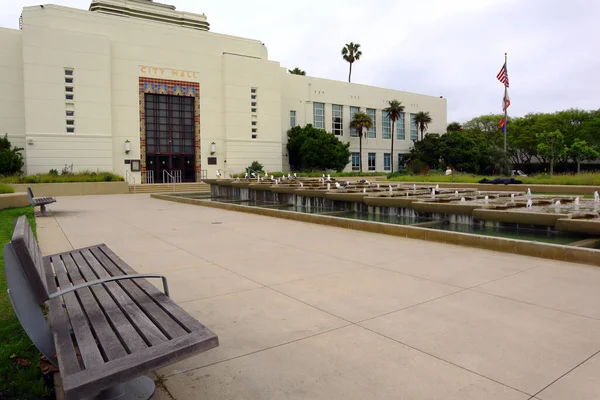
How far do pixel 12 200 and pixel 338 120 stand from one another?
38.2 meters

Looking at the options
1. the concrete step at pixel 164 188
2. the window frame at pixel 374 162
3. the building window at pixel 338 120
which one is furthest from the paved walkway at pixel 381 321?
the window frame at pixel 374 162

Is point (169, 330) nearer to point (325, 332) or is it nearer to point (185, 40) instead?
point (325, 332)

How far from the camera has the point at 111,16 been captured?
3572cm

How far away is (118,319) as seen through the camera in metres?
3.04

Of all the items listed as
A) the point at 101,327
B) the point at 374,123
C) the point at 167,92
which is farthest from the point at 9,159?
the point at 374,123

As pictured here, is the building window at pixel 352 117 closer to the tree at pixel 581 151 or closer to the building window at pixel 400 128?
the building window at pixel 400 128

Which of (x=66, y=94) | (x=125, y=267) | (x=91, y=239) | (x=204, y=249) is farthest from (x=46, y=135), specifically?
(x=125, y=267)

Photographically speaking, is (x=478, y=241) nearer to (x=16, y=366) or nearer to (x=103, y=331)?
(x=103, y=331)

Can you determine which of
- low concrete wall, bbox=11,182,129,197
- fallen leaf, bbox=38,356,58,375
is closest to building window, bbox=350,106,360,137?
low concrete wall, bbox=11,182,129,197

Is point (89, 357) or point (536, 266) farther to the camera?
point (536, 266)

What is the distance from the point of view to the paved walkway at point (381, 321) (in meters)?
3.04

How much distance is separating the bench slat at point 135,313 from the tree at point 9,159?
102 ft

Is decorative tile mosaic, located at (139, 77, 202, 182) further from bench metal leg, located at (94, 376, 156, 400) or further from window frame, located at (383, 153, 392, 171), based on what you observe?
bench metal leg, located at (94, 376, 156, 400)

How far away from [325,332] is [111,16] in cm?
3889
